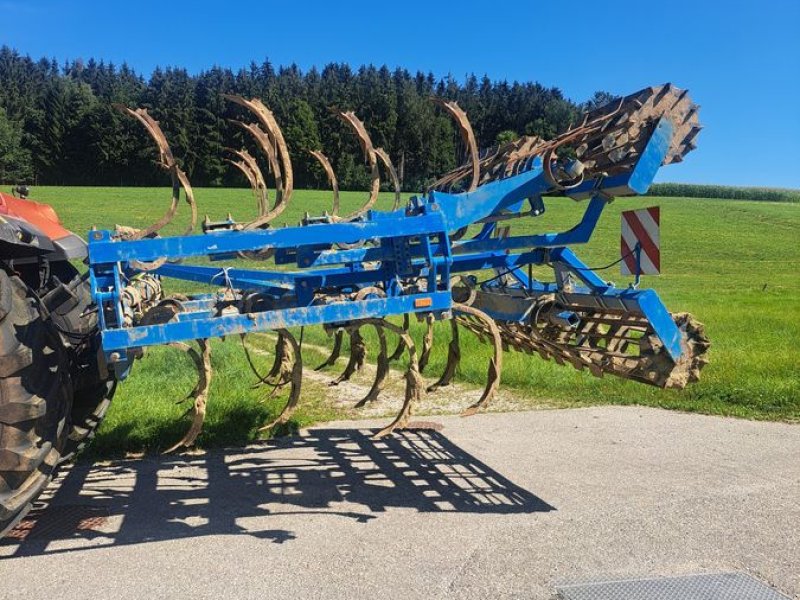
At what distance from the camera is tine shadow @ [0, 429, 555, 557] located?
12.6 feet

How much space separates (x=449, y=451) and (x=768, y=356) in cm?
447

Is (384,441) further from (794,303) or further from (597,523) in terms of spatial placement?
(794,303)

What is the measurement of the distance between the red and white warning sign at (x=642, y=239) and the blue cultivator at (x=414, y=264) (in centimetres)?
38

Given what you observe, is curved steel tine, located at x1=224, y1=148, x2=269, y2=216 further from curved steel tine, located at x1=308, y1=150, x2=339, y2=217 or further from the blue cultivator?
curved steel tine, located at x1=308, y1=150, x2=339, y2=217

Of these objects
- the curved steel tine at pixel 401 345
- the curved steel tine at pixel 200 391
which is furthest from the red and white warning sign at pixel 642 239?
the curved steel tine at pixel 200 391

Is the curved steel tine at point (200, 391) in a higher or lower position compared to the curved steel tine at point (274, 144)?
lower

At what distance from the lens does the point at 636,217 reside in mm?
4949

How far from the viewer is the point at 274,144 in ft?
12.7

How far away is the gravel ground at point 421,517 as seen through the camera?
10.7ft

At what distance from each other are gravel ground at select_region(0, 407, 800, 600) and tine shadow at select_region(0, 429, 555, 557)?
0.02 metres

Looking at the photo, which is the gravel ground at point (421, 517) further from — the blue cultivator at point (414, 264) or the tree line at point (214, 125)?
the tree line at point (214, 125)

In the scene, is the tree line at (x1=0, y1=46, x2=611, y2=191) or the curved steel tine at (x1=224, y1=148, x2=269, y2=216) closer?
the curved steel tine at (x1=224, y1=148, x2=269, y2=216)

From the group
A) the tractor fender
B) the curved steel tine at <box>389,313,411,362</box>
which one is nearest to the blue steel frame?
the curved steel tine at <box>389,313,411,362</box>

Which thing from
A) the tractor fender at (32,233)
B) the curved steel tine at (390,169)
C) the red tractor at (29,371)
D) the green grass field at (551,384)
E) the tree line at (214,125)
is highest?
the tree line at (214,125)
